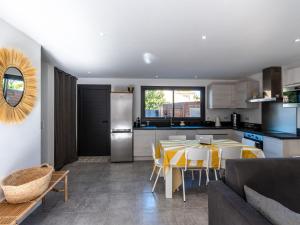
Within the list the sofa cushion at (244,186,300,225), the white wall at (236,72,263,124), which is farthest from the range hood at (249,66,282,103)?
the sofa cushion at (244,186,300,225)

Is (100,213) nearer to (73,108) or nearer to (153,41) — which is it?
(153,41)

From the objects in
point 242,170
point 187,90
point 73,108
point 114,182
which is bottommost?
point 114,182

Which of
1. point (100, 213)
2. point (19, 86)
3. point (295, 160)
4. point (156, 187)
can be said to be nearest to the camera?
point (295, 160)

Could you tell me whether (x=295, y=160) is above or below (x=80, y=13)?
below

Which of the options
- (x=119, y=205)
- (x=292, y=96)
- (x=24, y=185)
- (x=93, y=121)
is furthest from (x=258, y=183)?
(x=93, y=121)

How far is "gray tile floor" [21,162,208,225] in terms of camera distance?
2.33m

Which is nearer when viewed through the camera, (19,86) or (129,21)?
(129,21)

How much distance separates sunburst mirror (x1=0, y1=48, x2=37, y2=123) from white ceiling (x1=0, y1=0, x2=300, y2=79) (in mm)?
384

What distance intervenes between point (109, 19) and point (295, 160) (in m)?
2.32

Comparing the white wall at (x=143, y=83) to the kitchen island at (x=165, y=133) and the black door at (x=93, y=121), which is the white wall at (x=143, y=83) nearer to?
the black door at (x=93, y=121)

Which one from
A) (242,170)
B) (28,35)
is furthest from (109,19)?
(242,170)

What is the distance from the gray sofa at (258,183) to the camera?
4.78 feet

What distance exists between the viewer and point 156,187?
3.35m

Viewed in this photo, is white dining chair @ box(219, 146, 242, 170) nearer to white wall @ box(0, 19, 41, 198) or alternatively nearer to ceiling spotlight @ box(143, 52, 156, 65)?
ceiling spotlight @ box(143, 52, 156, 65)
